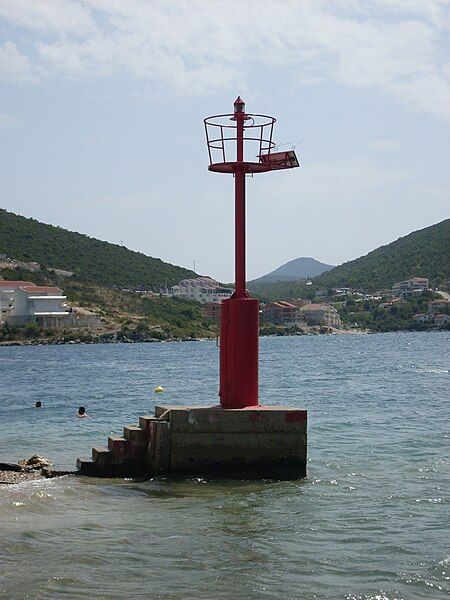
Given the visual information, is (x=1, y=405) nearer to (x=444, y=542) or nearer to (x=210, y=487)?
(x=210, y=487)

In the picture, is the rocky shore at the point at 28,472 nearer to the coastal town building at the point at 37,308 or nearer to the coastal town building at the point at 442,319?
the coastal town building at the point at 37,308

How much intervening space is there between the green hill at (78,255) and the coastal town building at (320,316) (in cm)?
2530

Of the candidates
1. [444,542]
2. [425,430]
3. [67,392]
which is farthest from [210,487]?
[67,392]

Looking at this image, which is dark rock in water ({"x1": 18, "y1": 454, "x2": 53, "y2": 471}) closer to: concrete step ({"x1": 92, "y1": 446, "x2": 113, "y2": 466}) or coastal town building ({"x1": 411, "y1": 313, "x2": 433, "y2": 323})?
concrete step ({"x1": 92, "y1": 446, "x2": 113, "y2": 466})

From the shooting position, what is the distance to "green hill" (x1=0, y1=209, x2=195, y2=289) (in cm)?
15638

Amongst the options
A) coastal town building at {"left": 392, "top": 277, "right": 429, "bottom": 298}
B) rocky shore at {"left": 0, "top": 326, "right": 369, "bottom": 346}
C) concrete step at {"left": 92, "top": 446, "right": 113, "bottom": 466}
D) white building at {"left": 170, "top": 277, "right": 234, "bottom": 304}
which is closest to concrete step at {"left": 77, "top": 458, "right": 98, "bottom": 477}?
concrete step at {"left": 92, "top": 446, "right": 113, "bottom": 466}

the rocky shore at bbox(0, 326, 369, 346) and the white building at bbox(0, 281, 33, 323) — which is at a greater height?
the white building at bbox(0, 281, 33, 323)

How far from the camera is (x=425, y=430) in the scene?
22.6m

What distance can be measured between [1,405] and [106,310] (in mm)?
102731

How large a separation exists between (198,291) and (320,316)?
80.1 ft

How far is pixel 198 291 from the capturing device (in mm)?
173625

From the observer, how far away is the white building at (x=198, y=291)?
17000 centimetres

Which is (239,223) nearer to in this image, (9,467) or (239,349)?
(239,349)

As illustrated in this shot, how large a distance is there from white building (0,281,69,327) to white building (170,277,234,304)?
4053 cm
